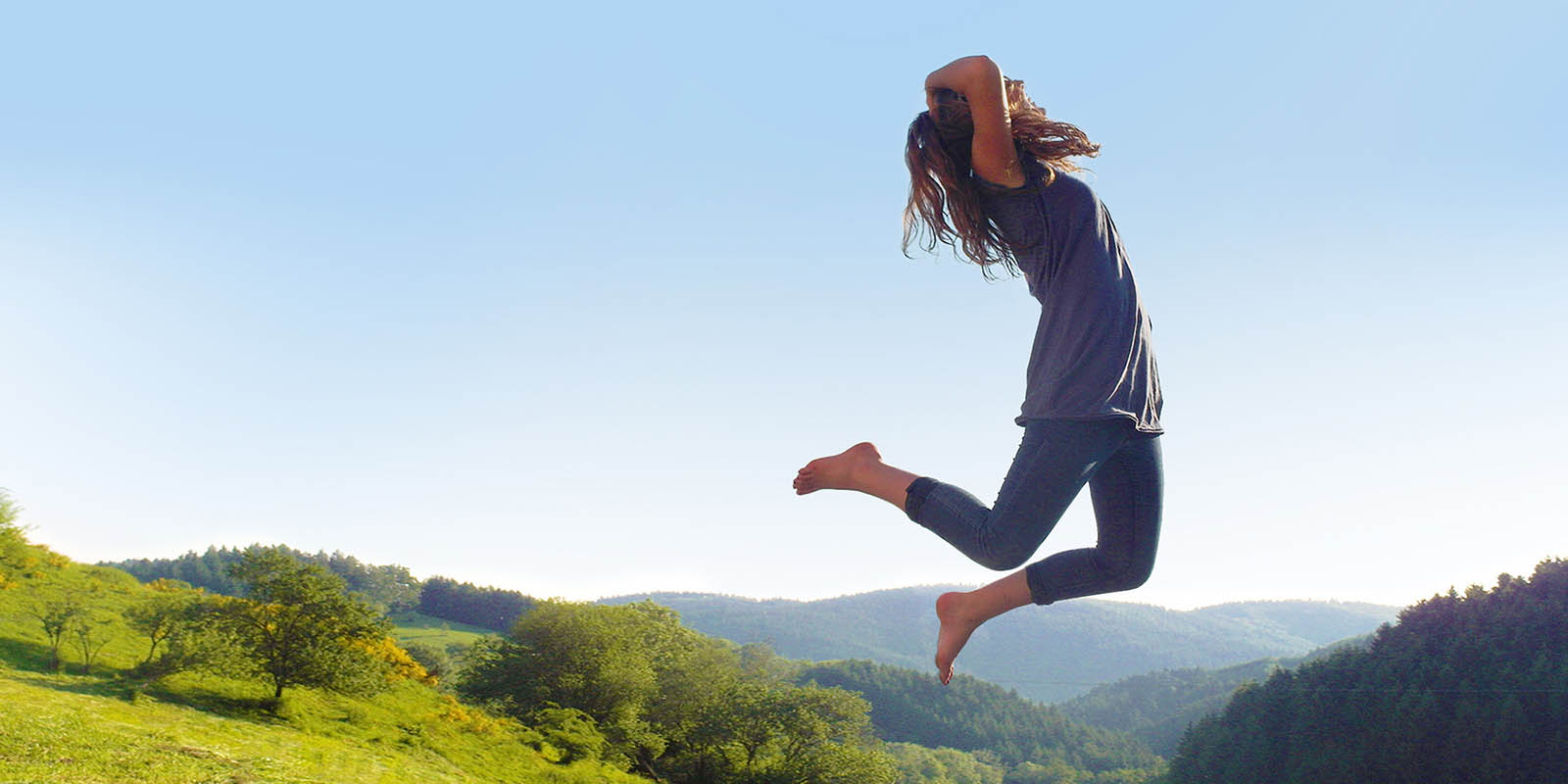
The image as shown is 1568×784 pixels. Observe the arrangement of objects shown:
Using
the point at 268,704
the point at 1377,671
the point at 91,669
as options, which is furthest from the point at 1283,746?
the point at 91,669

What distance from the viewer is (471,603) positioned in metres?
85.8

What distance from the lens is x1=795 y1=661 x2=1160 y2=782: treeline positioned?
3978 inches

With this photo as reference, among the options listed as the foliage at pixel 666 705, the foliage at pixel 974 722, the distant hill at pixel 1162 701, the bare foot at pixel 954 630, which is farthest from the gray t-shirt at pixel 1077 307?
the distant hill at pixel 1162 701

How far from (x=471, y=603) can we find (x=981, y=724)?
2364 inches

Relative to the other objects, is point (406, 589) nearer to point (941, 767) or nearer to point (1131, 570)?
point (941, 767)

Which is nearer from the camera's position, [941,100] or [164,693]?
[941,100]

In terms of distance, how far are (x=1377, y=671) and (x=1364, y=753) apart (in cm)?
650

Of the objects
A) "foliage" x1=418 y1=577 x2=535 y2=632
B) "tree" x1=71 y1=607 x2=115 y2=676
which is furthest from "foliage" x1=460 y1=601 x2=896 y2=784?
"foliage" x1=418 y1=577 x2=535 y2=632

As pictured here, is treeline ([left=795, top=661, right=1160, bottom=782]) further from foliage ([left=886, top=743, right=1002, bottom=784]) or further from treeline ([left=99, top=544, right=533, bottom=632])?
treeline ([left=99, top=544, right=533, bottom=632])

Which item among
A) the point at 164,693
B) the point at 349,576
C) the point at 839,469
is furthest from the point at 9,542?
the point at 349,576

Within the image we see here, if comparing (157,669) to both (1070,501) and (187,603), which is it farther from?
(1070,501)

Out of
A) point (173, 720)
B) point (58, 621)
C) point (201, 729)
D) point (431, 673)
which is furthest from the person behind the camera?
point (431, 673)

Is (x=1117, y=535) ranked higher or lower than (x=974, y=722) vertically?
higher

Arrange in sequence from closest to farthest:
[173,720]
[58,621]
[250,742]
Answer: [250,742] → [173,720] → [58,621]
